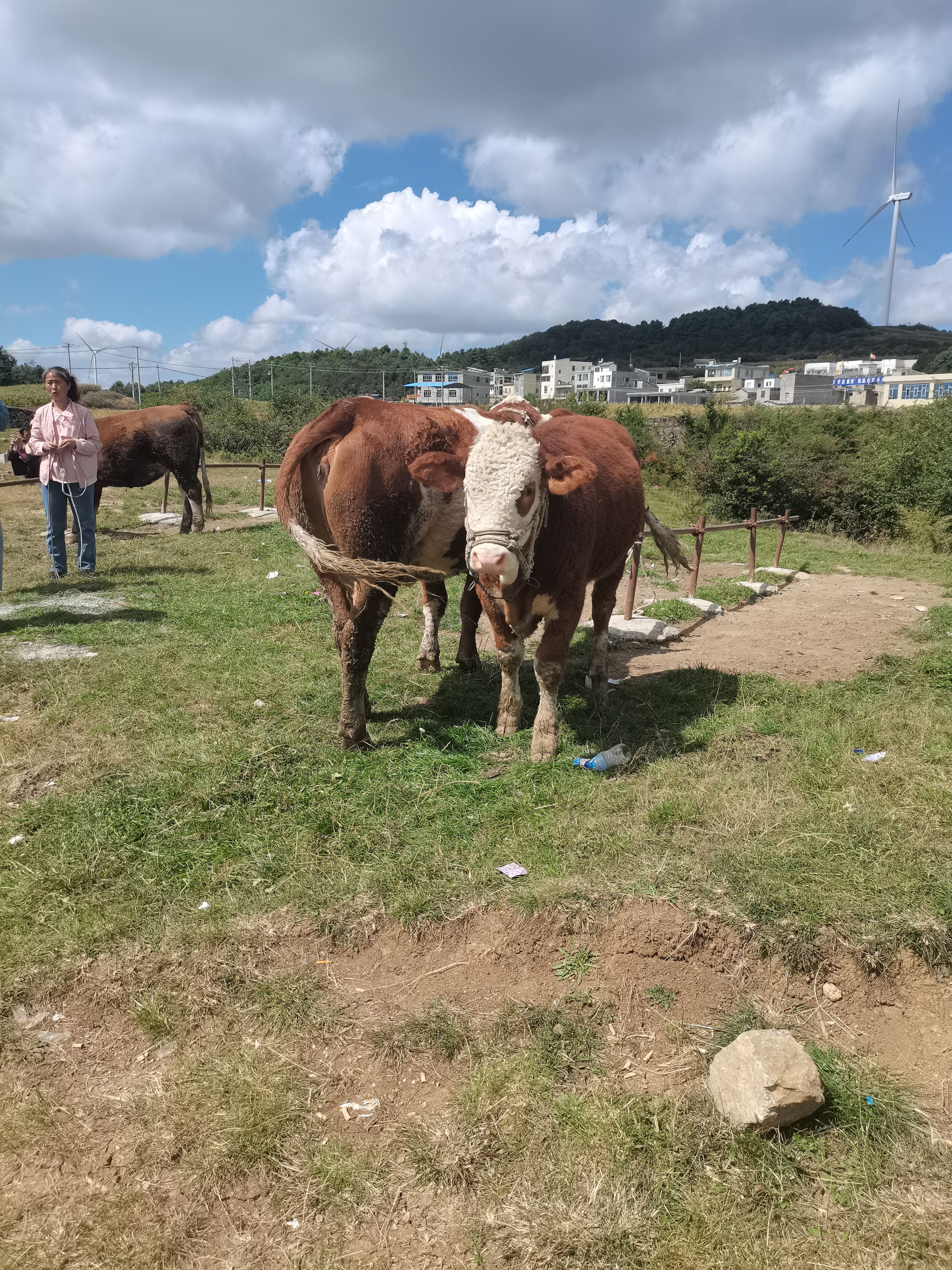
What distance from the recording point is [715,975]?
327 centimetres

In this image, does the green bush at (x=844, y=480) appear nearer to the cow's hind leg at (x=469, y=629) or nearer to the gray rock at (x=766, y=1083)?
the cow's hind leg at (x=469, y=629)

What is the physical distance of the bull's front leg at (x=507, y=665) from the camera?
513 cm

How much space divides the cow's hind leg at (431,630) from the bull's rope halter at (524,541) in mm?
1684

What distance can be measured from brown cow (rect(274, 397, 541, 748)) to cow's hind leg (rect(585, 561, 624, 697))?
6.08 ft

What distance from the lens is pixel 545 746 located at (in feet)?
16.7

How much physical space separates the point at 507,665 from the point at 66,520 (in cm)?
689

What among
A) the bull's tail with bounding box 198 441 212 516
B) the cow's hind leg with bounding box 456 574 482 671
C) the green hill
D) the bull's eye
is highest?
the green hill

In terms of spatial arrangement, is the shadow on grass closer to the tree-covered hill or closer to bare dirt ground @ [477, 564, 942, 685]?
bare dirt ground @ [477, 564, 942, 685]

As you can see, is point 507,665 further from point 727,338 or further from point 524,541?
point 727,338

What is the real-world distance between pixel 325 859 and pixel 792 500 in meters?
22.4

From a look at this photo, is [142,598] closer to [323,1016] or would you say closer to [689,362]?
[323,1016]

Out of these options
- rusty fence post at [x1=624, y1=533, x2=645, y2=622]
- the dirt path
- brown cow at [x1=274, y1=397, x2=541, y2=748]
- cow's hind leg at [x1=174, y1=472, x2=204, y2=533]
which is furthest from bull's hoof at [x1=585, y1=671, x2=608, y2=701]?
cow's hind leg at [x1=174, y1=472, x2=204, y2=533]

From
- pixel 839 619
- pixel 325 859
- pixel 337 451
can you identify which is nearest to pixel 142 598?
pixel 337 451

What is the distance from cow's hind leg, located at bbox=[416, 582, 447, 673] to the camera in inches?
262
